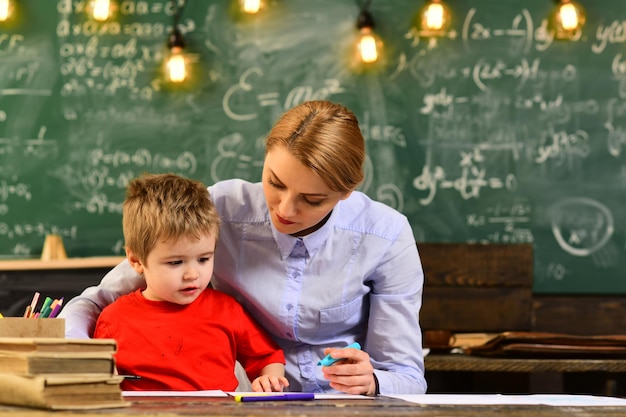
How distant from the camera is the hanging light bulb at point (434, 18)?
14.7 ft

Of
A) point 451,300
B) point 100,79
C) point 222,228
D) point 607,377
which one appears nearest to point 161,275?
point 222,228

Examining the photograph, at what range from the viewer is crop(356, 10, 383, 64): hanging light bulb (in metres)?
4.48

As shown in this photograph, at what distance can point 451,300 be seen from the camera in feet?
14.2

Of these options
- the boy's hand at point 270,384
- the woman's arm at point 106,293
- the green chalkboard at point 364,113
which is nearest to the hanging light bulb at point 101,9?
the green chalkboard at point 364,113

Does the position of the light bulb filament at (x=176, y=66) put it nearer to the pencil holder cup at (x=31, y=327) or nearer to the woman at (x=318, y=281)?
the woman at (x=318, y=281)

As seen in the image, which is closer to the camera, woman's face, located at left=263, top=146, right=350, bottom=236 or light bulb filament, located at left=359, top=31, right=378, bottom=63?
woman's face, located at left=263, top=146, right=350, bottom=236

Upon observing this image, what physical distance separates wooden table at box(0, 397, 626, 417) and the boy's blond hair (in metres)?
0.48

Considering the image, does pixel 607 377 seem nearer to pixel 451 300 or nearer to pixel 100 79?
pixel 451 300

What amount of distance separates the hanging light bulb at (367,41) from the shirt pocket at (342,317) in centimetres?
242

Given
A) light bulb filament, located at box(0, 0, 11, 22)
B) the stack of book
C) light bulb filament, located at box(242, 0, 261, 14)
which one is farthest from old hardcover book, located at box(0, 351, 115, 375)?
light bulb filament, located at box(0, 0, 11, 22)

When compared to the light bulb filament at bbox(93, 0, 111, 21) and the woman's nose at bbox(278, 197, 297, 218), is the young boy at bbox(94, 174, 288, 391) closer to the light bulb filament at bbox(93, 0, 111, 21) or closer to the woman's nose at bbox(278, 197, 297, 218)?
the woman's nose at bbox(278, 197, 297, 218)

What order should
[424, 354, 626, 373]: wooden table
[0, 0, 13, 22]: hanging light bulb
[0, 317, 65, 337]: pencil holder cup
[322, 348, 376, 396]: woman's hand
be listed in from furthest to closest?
[0, 0, 13, 22]: hanging light bulb → [424, 354, 626, 373]: wooden table → [322, 348, 376, 396]: woman's hand → [0, 317, 65, 337]: pencil holder cup

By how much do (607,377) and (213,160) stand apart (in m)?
2.15

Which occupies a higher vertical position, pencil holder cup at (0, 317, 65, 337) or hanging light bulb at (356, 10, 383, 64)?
hanging light bulb at (356, 10, 383, 64)
